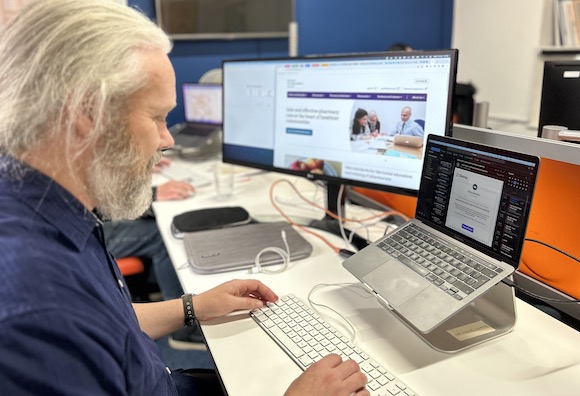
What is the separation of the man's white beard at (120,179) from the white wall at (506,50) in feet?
9.80

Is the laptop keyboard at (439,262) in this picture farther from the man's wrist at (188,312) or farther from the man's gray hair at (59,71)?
the man's gray hair at (59,71)

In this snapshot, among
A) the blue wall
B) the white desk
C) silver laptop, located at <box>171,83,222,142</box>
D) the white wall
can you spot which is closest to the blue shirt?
the white desk

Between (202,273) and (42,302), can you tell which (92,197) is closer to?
(42,302)

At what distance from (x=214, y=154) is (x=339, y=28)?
195cm

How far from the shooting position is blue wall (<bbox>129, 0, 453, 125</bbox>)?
345 centimetres

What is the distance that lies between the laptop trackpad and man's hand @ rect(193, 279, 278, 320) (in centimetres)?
23

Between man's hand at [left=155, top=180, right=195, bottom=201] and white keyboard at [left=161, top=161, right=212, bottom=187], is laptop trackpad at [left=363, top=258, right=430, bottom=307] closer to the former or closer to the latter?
→ man's hand at [left=155, top=180, right=195, bottom=201]

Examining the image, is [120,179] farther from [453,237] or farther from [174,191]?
[174,191]

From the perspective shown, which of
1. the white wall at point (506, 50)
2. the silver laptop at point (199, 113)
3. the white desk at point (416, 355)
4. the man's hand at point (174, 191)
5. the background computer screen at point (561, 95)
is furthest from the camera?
the white wall at point (506, 50)

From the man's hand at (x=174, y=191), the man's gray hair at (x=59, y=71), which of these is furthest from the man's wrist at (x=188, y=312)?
the man's hand at (x=174, y=191)

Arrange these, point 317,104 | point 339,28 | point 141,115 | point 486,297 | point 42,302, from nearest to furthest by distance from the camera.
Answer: point 42,302 → point 141,115 → point 486,297 → point 317,104 → point 339,28

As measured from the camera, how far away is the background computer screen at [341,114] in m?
1.20

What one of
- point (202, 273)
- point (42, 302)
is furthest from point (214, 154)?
point (42, 302)

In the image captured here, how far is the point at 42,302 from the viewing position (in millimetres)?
589
